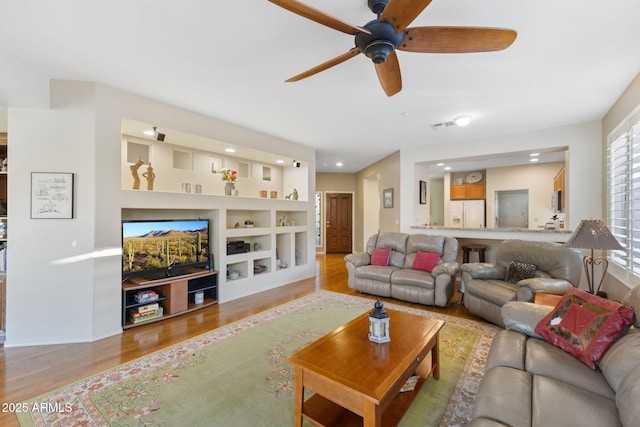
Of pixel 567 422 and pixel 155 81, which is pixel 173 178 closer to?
pixel 155 81

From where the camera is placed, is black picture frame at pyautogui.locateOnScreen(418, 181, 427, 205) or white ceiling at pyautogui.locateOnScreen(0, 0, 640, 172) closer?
white ceiling at pyautogui.locateOnScreen(0, 0, 640, 172)

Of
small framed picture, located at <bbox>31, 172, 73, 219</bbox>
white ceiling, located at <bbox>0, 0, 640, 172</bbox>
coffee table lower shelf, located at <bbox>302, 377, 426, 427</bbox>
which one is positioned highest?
white ceiling, located at <bbox>0, 0, 640, 172</bbox>

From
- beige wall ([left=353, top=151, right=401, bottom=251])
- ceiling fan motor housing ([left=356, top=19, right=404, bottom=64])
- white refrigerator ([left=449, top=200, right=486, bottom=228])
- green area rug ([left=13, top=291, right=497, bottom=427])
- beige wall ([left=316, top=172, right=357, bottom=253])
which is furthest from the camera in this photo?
beige wall ([left=316, top=172, right=357, bottom=253])

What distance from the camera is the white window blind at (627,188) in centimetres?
261

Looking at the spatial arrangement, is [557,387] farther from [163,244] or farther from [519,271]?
[163,244]

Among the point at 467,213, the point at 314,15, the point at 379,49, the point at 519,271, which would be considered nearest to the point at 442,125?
the point at 519,271

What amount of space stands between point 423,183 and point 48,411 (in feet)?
19.7

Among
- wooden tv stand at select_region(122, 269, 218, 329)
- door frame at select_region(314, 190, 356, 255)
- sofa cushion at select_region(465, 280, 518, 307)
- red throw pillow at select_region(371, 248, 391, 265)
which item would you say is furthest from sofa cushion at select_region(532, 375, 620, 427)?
door frame at select_region(314, 190, 356, 255)

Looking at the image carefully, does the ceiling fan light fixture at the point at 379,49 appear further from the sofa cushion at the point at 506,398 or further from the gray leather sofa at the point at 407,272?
the gray leather sofa at the point at 407,272

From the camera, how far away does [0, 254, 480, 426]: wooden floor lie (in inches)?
82.7

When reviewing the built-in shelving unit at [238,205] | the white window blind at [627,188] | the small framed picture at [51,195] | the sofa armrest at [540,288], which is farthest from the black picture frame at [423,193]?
the small framed picture at [51,195]

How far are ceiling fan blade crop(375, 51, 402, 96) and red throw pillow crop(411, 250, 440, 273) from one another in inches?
108

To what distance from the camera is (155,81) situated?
9.06 feet

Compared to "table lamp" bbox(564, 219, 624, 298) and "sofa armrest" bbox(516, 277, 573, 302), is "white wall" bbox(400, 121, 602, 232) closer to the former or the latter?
"sofa armrest" bbox(516, 277, 573, 302)
